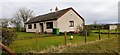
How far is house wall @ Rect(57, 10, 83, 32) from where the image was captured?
100 feet

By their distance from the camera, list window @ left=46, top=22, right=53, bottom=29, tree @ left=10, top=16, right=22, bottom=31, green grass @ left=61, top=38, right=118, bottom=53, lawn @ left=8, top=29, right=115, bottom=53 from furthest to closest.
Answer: tree @ left=10, top=16, right=22, bottom=31 → window @ left=46, top=22, right=53, bottom=29 → lawn @ left=8, top=29, right=115, bottom=53 → green grass @ left=61, top=38, right=118, bottom=53

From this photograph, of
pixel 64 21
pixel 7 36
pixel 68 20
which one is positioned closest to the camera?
pixel 7 36

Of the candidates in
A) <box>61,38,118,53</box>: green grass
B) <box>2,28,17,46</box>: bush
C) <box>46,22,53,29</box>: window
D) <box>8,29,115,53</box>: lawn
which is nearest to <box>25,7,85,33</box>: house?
<box>46,22,53,29</box>: window

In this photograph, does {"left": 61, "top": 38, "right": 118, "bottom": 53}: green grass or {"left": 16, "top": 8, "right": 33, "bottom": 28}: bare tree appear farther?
{"left": 16, "top": 8, "right": 33, "bottom": 28}: bare tree

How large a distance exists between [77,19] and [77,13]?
1.02 metres

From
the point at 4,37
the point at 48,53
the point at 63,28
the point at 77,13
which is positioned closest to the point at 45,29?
the point at 63,28

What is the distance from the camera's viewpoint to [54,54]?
9609 mm

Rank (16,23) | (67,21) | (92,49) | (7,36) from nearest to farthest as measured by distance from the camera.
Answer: (92,49) → (7,36) → (67,21) → (16,23)

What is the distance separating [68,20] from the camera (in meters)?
31.2

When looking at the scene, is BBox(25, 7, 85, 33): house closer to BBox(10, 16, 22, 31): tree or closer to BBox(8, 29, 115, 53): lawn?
BBox(8, 29, 115, 53): lawn

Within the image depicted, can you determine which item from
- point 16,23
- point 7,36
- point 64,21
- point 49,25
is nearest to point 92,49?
point 7,36

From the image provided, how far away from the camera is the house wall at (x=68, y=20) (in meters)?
30.5

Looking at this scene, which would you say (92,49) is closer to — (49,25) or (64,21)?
(64,21)

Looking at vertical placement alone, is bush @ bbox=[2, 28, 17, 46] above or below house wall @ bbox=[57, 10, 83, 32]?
below
